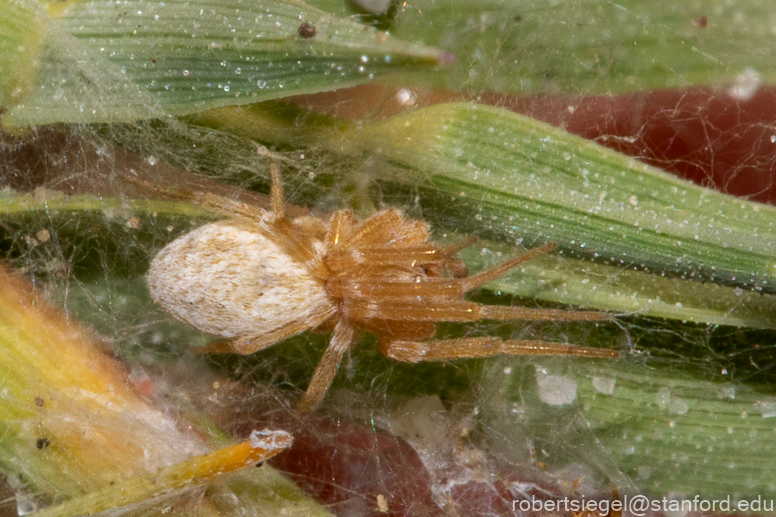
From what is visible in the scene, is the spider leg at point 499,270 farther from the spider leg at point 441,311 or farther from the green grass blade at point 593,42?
the green grass blade at point 593,42

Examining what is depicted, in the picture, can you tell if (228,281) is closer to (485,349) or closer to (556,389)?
(485,349)

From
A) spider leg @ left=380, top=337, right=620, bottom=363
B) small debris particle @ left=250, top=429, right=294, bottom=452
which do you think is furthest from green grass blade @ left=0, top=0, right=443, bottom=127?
small debris particle @ left=250, top=429, right=294, bottom=452

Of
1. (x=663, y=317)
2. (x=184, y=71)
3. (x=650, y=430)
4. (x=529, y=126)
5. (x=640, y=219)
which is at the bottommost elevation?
(x=650, y=430)

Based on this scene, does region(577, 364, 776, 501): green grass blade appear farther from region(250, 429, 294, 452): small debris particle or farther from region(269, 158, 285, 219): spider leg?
region(269, 158, 285, 219): spider leg

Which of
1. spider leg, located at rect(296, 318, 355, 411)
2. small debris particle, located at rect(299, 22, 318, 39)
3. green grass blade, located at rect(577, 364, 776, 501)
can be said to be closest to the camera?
small debris particle, located at rect(299, 22, 318, 39)

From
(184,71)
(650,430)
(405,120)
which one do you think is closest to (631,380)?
(650,430)

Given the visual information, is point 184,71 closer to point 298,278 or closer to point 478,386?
point 298,278
